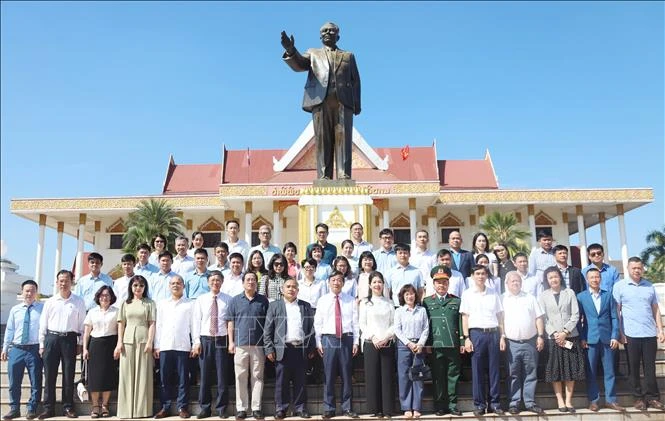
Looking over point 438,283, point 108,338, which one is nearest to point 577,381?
point 438,283

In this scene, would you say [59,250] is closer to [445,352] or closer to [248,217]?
[248,217]

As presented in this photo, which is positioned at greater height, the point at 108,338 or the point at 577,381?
the point at 108,338

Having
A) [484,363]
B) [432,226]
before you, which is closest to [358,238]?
[484,363]

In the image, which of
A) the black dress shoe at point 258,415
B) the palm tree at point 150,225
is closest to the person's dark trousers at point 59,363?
the black dress shoe at point 258,415

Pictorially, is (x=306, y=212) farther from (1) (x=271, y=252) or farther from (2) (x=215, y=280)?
(2) (x=215, y=280)

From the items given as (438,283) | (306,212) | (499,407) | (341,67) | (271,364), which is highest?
(341,67)

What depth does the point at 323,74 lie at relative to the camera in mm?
7262

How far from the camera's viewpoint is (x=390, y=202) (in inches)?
980

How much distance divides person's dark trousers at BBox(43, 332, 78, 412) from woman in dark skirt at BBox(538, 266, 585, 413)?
15.2ft

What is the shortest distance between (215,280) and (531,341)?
122 inches

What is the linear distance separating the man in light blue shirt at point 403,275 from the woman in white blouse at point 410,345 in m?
0.57

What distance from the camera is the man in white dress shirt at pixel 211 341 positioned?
5.02 meters

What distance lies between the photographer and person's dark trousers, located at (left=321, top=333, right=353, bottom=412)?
4.93 meters

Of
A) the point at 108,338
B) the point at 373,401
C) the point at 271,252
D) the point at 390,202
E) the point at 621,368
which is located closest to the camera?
the point at 373,401
